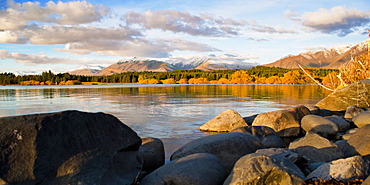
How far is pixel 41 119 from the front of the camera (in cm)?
489

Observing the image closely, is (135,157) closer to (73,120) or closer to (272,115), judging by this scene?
(73,120)

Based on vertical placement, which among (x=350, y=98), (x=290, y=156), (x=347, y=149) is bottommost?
(x=347, y=149)

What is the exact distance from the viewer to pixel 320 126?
11281 mm

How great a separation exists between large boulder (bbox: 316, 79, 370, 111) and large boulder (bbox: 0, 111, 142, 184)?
1770 cm

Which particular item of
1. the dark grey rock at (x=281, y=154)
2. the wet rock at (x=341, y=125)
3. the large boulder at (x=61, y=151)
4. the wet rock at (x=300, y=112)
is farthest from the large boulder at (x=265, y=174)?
the wet rock at (x=300, y=112)

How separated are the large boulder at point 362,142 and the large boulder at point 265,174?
360cm

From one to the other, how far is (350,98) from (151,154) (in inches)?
668

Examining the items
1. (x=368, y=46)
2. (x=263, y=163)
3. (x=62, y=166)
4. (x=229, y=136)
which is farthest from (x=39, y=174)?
(x=368, y=46)

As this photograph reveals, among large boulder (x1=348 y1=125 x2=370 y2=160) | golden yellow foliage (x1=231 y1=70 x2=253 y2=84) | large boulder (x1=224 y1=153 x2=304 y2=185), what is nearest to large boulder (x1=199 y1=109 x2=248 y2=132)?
large boulder (x1=348 y1=125 x2=370 y2=160)

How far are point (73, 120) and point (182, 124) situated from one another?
940cm

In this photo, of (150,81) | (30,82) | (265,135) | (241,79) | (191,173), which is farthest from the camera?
(150,81)

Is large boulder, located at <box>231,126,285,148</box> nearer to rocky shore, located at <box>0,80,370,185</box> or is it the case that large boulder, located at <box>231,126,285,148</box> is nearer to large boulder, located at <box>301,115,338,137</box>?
large boulder, located at <box>301,115,338,137</box>

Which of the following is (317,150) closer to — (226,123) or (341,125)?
(226,123)

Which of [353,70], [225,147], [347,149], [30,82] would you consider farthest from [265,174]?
[30,82]
